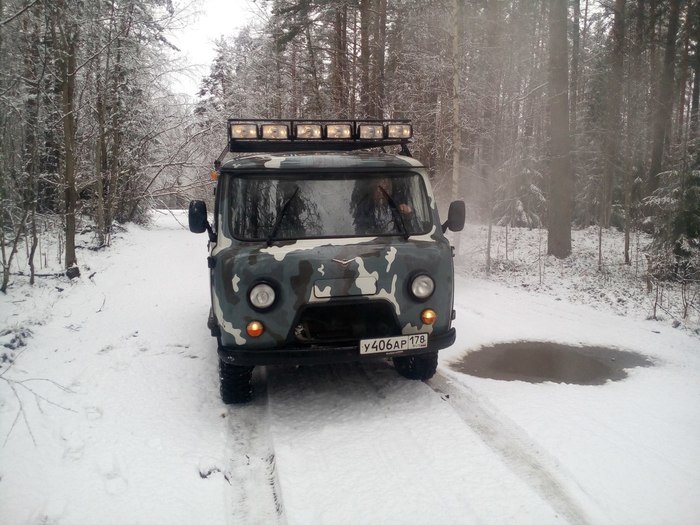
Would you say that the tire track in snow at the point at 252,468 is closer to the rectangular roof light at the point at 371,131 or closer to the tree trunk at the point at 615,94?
the rectangular roof light at the point at 371,131

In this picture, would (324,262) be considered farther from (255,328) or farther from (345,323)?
(255,328)

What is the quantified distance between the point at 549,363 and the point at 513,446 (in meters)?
2.52

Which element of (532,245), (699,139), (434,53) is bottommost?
(532,245)

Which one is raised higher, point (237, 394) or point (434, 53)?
point (434, 53)

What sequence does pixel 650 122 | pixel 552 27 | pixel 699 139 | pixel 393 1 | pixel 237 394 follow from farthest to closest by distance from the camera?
pixel 393 1 < pixel 650 122 < pixel 552 27 < pixel 699 139 < pixel 237 394

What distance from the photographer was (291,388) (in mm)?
5285

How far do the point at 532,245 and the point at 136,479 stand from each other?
16090 millimetres

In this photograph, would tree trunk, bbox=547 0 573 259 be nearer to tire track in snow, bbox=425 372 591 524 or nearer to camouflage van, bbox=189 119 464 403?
camouflage van, bbox=189 119 464 403

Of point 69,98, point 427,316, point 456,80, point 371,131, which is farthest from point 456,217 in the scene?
point 69,98

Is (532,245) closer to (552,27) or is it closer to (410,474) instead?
(552,27)

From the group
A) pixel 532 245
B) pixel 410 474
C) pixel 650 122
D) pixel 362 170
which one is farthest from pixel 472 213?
pixel 410 474

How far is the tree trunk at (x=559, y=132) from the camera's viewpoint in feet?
45.5

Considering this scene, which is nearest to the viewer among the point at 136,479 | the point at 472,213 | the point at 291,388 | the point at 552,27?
the point at 136,479

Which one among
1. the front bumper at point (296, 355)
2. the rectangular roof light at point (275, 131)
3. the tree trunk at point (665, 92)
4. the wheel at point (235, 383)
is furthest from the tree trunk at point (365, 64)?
the front bumper at point (296, 355)
